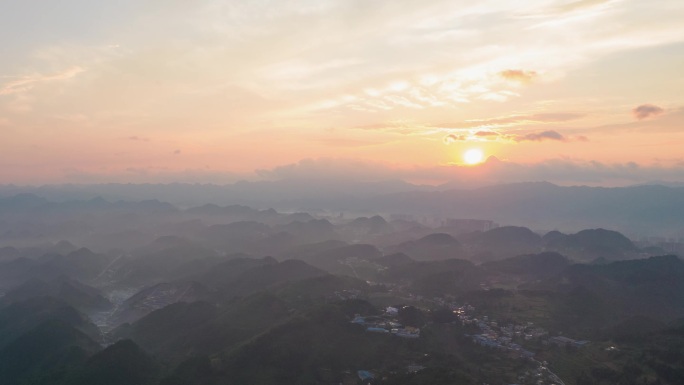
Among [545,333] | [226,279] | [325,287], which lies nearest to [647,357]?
[545,333]

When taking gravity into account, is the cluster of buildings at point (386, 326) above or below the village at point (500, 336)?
above

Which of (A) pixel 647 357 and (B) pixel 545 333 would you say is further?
(B) pixel 545 333

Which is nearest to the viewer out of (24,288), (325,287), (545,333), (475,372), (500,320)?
(475,372)

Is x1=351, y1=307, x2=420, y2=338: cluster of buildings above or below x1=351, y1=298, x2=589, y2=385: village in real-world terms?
above

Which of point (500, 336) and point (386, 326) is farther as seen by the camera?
point (500, 336)

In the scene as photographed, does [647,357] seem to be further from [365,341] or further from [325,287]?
[325,287]

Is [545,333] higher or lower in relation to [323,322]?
lower

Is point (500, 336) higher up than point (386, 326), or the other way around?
point (386, 326)

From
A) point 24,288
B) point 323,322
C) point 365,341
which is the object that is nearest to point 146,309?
point 24,288

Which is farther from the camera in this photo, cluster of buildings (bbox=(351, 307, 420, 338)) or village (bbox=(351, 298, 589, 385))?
cluster of buildings (bbox=(351, 307, 420, 338))

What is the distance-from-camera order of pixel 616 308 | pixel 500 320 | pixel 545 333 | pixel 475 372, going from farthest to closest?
pixel 616 308 → pixel 500 320 → pixel 545 333 → pixel 475 372

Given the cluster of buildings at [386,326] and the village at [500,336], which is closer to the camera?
the village at [500,336]
